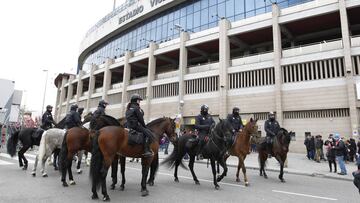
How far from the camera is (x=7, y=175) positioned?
28.1ft

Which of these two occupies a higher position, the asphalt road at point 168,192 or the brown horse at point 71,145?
the brown horse at point 71,145

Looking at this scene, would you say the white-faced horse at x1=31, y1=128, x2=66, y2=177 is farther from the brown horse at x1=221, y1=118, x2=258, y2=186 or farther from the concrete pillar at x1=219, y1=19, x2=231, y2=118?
the concrete pillar at x1=219, y1=19, x2=231, y2=118

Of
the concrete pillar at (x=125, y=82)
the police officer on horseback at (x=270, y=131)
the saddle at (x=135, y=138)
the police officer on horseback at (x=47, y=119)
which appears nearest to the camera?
the saddle at (x=135, y=138)

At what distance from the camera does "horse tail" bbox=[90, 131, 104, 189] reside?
596cm

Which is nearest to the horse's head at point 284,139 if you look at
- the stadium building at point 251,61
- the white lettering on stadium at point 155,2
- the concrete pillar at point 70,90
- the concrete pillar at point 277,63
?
the stadium building at point 251,61

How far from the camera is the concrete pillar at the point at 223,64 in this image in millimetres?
28686

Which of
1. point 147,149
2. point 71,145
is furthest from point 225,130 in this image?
point 71,145

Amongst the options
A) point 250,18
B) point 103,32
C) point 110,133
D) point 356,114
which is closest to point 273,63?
point 250,18

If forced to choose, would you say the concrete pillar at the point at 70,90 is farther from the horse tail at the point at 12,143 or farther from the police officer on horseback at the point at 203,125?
the police officer on horseback at the point at 203,125

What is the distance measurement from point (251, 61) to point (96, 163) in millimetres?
25053

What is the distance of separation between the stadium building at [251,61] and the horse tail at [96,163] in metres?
21.6

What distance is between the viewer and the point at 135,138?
6.64m

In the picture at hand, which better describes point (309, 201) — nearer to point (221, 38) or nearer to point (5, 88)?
point (5, 88)

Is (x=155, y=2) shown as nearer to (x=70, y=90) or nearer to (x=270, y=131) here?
(x=70, y=90)
